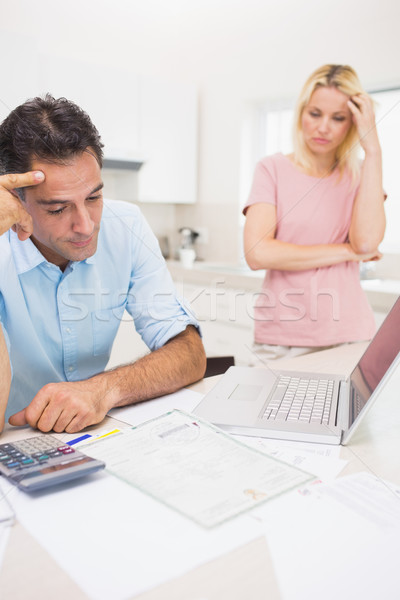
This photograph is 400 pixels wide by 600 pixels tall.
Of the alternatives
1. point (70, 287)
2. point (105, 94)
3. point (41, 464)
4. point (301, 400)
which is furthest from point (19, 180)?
point (105, 94)

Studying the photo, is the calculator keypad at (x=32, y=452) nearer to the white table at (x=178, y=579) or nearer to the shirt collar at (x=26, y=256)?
the white table at (x=178, y=579)

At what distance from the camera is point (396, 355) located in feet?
2.84

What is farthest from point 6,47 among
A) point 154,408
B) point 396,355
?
point 396,355

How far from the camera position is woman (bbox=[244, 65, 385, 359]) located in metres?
1.70

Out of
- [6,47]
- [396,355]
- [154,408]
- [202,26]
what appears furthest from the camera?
[202,26]

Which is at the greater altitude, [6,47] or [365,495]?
[6,47]

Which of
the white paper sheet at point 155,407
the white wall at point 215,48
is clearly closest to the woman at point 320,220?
the white paper sheet at point 155,407

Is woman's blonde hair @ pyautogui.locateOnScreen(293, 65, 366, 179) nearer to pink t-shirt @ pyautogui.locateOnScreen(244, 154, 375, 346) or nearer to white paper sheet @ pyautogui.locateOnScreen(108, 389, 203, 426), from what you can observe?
pink t-shirt @ pyautogui.locateOnScreen(244, 154, 375, 346)

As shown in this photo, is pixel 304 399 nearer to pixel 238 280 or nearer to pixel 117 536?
pixel 117 536

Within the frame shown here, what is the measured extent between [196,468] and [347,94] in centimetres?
139

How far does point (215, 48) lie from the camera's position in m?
3.80

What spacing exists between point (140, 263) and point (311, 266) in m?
0.54

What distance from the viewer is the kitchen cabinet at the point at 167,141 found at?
368 centimetres

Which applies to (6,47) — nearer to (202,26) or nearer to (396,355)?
(202,26)
